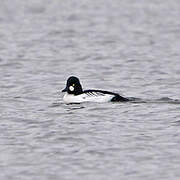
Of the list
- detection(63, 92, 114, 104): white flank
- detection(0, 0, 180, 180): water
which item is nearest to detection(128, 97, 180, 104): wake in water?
detection(0, 0, 180, 180): water

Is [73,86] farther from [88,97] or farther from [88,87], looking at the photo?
[88,87]

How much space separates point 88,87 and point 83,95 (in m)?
2.60

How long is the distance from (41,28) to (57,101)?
15219 mm

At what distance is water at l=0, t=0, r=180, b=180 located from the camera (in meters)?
12.9

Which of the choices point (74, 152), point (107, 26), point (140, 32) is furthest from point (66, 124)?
point (107, 26)

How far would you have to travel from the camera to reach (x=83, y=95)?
18438mm

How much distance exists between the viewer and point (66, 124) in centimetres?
1592

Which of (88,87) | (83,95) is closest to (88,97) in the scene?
(83,95)

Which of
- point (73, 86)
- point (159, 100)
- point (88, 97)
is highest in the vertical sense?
point (73, 86)

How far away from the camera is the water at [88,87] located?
1288cm

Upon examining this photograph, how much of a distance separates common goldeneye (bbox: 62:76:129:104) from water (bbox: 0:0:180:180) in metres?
0.17

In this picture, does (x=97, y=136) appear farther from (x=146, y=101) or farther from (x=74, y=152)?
(x=146, y=101)

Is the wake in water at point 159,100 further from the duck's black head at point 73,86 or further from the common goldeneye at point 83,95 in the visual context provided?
the duck's black head at point 73,86

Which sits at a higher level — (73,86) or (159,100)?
(73,86)
